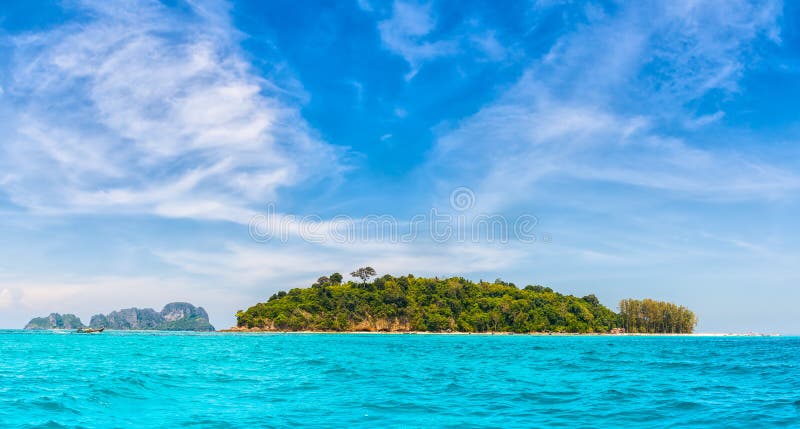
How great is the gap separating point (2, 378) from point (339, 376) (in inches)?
714

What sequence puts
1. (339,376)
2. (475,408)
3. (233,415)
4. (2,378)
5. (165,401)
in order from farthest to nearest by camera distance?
(339,376) → (2,378) → (165,401) → (475,408) → (233,415)

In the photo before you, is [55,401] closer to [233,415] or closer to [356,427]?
[233,415]

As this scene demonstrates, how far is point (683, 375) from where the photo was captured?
3253 centimetres

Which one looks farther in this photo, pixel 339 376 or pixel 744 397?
pixel 339 376

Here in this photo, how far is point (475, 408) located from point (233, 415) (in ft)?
29.2

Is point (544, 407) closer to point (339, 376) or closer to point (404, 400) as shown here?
point (404, 400)

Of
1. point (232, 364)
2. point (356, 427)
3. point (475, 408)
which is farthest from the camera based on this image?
point (232, 364)

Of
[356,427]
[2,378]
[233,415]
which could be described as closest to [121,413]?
[233,415]

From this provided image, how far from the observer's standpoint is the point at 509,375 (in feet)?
108

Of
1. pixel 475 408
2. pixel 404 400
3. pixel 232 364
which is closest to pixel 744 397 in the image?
pixel 475 408

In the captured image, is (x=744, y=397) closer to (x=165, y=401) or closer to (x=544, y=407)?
(x=544, y=407)

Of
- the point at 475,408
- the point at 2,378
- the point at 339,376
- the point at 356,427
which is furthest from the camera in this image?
the point at 339,376

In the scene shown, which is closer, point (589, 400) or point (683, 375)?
point (589, 400)

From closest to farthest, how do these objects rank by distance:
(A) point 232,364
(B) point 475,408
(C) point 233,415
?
(C) point 233,415, (B) point 475,408, (A) point 232,364
